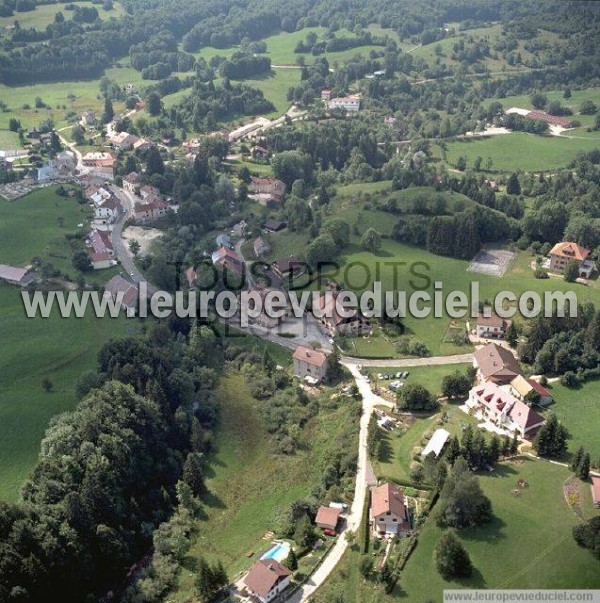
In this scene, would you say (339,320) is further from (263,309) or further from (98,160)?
(98,160)

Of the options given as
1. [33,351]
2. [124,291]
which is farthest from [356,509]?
[124,291]

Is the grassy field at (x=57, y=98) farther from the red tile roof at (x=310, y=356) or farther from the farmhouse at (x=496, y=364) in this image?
the farmhouse at (x=496, y=364)

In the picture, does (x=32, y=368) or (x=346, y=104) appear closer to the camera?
(x=32, y=368)

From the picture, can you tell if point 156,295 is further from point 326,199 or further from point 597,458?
point 597,458

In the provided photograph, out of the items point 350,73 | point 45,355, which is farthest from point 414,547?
point 350,73

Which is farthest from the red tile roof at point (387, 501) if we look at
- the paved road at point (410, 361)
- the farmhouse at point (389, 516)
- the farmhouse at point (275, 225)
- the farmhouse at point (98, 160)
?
the farmhouse at point (98, 160)
